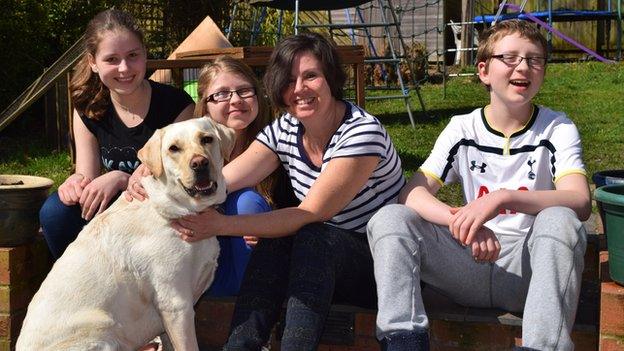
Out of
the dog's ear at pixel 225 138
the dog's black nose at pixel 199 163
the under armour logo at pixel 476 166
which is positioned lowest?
the under armour logo at pixel 476 166

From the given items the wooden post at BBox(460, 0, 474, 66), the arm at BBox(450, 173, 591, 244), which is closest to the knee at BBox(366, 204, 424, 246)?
the arm at BBox(450, 173, 591, 244)

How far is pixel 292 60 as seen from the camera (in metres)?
3.57

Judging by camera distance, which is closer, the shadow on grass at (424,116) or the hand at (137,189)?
the hand at (137,189)

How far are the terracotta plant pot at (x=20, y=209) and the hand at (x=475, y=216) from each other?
190 centimetres

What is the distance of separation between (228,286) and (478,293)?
1.14 metres

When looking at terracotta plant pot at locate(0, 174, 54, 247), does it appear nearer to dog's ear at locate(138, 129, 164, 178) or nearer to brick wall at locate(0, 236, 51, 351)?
brick wall at locate(0, 236, 51, 351)

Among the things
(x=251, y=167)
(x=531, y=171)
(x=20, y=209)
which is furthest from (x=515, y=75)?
(x=20, y=209)

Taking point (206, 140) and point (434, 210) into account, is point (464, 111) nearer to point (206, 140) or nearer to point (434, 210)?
point (434, 210)

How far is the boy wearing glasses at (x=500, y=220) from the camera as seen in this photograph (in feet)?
9.64

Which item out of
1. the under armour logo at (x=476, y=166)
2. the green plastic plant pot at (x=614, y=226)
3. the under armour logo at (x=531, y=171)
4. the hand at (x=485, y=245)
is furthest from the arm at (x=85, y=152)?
the green plastic plant pot at (x=614, y=226)

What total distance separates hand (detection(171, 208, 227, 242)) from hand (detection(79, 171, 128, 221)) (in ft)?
1.95

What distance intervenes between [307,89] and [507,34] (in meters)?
0.84

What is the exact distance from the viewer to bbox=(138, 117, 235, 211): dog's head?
10.3 feet

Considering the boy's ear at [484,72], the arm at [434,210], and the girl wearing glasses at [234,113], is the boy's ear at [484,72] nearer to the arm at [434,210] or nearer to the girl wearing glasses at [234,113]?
the arm at [434,210]
